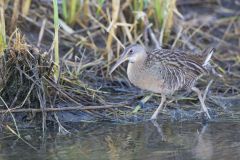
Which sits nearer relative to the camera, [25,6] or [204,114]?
[204,114]

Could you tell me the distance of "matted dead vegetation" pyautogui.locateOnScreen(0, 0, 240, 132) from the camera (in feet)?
22.8

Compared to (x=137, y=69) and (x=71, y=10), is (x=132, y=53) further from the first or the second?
(x=71, y=10)

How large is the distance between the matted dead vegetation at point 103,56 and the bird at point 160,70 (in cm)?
27

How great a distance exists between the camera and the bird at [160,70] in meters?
7.19

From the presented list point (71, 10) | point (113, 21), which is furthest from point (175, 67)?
point (71, 10)

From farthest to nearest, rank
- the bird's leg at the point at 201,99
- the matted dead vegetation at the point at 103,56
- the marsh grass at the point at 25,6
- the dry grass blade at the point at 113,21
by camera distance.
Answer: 1. the marsh grass at the point at 25,6
2. the dry grass blade at the point at 113,21
3. the bird's leg at the point at 201,99
4. the matted dead vegetation at the point at 103,56

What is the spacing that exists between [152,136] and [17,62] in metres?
1.51

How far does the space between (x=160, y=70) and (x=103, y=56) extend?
136cm

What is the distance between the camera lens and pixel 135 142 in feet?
20.8

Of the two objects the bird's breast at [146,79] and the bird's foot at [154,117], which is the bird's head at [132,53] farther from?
the bird's foot at [154,117]

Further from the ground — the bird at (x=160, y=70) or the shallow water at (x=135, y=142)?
the bird at (x=160, y=70)

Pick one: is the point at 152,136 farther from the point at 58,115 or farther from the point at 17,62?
the point at 17,62

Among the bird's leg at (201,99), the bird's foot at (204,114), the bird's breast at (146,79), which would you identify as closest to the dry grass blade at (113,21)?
the bird's breast at (146,79)

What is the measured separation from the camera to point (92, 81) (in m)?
8.02
